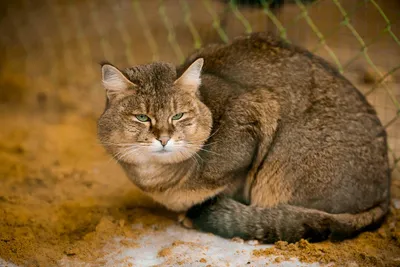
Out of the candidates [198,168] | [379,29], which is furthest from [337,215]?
[379,29]

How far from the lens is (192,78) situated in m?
3.01

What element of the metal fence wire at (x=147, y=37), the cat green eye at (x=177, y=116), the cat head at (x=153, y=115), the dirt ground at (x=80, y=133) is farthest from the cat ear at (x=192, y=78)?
the metal fence wire at (x=147, y=37)

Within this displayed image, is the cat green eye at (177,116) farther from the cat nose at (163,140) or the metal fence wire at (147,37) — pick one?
the metal fence wire at (147,37)

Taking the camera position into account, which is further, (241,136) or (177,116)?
(241,136)

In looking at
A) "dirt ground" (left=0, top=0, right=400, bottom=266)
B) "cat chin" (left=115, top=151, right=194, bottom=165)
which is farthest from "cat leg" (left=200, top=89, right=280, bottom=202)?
"dirt ground" (left=0, top=0, right=400, bottom=266)

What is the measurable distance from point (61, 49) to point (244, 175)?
11.3 feet

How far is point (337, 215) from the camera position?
3002 millimetres

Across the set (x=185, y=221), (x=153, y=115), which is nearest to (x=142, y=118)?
(x=153, y=115)

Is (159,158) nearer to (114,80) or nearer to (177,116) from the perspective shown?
(177,116)

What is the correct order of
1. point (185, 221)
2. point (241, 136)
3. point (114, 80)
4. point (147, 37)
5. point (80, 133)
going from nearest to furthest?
point (114, 80)
point (241, 136)
point (185, 221)
point (80, 133)
point (147, 37)

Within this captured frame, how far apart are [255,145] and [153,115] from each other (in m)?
0.58

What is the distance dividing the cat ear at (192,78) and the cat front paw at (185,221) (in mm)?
713

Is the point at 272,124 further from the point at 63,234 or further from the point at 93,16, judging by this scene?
the point at 93,16

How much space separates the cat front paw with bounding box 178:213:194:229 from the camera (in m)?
3.21
